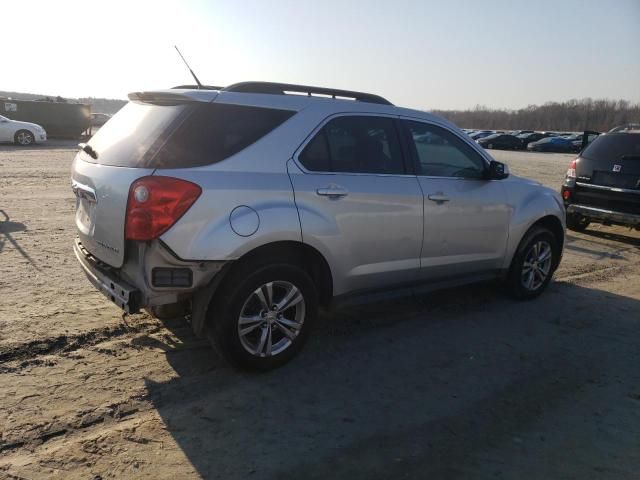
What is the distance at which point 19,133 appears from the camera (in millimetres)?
24000

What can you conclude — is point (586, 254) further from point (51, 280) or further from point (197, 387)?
point (51, 280)

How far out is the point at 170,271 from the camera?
3.27 m

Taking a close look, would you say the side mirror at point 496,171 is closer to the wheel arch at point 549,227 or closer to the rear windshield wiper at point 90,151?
the wheel arch at point 549,227

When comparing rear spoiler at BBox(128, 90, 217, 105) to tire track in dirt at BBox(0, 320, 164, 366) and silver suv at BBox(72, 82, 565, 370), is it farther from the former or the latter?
tire track in dirt at BBox(0, 320, 164, 366)

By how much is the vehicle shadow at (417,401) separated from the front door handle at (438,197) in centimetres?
116

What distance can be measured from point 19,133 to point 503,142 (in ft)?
135

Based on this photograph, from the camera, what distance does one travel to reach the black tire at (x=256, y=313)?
345cm

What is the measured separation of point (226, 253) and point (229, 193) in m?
0.38

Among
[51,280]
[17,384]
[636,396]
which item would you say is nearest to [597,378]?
[636,396]

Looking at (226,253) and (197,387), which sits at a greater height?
(226,253)

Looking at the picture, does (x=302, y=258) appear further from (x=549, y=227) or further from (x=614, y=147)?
(x=614, y=147)

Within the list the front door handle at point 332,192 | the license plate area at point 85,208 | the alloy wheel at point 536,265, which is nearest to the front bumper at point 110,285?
the license plate area at point 85,208

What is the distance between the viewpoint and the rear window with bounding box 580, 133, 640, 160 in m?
7.93

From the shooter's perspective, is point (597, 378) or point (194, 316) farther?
point (597, 378)
